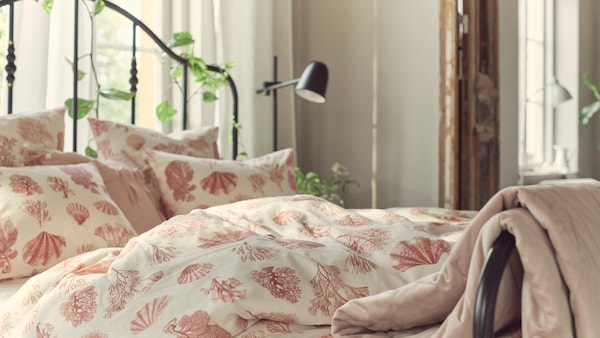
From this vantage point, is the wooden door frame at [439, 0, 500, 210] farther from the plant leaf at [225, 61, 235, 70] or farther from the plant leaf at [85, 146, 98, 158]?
the plant leaf at [85, 146, 98, 158]

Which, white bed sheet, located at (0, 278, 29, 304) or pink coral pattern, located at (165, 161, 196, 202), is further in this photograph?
pink coral pattern, located at (165, 161, 196, 202)

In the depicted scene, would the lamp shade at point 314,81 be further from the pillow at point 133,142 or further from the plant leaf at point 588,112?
the plant leaf at point 588,112

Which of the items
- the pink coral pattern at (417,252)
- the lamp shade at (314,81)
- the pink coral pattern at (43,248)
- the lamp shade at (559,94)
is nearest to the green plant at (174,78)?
the lamp shade at (314,81)

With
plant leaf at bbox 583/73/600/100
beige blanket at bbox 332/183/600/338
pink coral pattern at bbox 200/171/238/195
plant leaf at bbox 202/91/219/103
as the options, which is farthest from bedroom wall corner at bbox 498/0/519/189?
beige blanket at bbox 332/183/600/338

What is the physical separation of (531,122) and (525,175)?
670 mm

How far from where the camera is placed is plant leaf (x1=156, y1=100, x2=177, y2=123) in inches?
118

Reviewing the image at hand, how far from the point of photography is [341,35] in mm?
3900

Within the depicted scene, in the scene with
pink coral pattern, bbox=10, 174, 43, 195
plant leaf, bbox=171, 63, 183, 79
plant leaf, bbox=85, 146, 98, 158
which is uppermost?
plant leaf, bbox=171, 63, 183, 79

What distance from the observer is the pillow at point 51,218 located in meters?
1.82

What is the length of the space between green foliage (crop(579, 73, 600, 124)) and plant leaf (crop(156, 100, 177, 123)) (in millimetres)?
3039

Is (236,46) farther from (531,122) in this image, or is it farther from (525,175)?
(531,122)

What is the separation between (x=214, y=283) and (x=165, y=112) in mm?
1908

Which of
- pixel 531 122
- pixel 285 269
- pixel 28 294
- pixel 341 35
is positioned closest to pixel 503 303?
pixel 285 269

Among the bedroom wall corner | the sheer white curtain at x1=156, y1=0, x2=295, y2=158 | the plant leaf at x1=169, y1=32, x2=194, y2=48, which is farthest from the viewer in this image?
the bedroom wall corner
